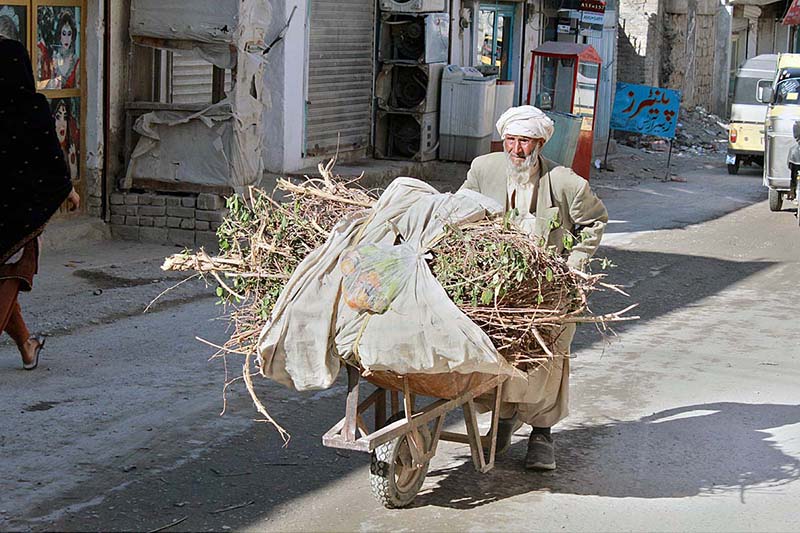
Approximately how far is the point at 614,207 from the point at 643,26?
11.3 m

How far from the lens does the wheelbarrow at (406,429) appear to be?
441cm

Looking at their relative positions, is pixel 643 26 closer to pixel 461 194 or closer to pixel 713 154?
pixel 713 154

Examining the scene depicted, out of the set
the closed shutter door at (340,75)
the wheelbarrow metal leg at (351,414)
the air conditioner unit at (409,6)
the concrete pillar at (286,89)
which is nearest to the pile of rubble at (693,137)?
the air conditioner unit at (409,6)

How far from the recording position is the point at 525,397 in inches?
201

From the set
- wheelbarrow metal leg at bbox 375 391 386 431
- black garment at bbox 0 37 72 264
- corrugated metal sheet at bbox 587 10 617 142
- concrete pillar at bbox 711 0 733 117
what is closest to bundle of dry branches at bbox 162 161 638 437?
wheelbarrow metal leg at bbox 375 391 386 431

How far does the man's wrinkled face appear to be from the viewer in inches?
204

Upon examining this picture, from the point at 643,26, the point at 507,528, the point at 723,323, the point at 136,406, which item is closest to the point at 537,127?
the point at 507,528

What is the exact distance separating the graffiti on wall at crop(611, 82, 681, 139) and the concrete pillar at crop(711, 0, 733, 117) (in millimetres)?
10036

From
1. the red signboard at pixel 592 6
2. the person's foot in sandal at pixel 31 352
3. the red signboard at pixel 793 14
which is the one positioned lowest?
the person's foot in sandal at pixel 31 352

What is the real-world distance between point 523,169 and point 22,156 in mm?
2719

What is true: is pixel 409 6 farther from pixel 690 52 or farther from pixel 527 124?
pixel 690 52

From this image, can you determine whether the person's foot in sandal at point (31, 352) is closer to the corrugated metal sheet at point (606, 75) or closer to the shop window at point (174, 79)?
the shop window at point (174, 79)

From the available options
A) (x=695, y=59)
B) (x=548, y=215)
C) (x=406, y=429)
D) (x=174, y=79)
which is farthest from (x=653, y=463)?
(x=695, y=59)

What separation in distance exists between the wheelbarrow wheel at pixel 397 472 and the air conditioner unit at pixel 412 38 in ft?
38.7
